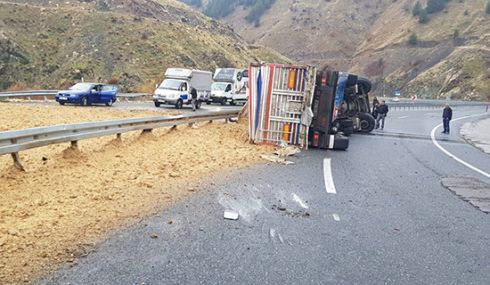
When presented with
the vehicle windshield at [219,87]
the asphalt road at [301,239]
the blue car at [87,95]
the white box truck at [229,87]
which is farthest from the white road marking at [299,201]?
the vehicle windshield at [219,87]

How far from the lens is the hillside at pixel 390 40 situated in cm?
7262

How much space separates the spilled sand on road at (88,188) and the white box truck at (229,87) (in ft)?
75.9

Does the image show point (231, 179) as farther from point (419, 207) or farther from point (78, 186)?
point (419, 207)

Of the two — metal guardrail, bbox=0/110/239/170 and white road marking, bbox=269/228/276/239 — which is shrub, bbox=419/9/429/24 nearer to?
metal guardrail, bbox=0/110/239/170

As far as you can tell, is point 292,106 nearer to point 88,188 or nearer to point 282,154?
point 282,154

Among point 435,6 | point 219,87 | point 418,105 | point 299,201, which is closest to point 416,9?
point 435,6

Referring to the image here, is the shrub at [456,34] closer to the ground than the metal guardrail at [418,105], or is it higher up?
higher up

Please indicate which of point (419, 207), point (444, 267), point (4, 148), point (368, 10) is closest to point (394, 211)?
point (419, 207)

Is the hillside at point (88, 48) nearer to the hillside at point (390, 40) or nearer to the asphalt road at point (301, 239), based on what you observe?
the asphalt road at point (301, 239)

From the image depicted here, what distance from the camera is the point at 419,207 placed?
6961 mm

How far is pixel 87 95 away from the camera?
25469mm

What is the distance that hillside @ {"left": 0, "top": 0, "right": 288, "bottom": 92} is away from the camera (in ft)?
131

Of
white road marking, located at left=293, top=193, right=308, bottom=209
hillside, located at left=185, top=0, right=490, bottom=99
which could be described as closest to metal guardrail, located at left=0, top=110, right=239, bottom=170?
white road marking, located at left=293, top=193, right=308, bottom=209

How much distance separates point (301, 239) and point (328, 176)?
4.05 meters
